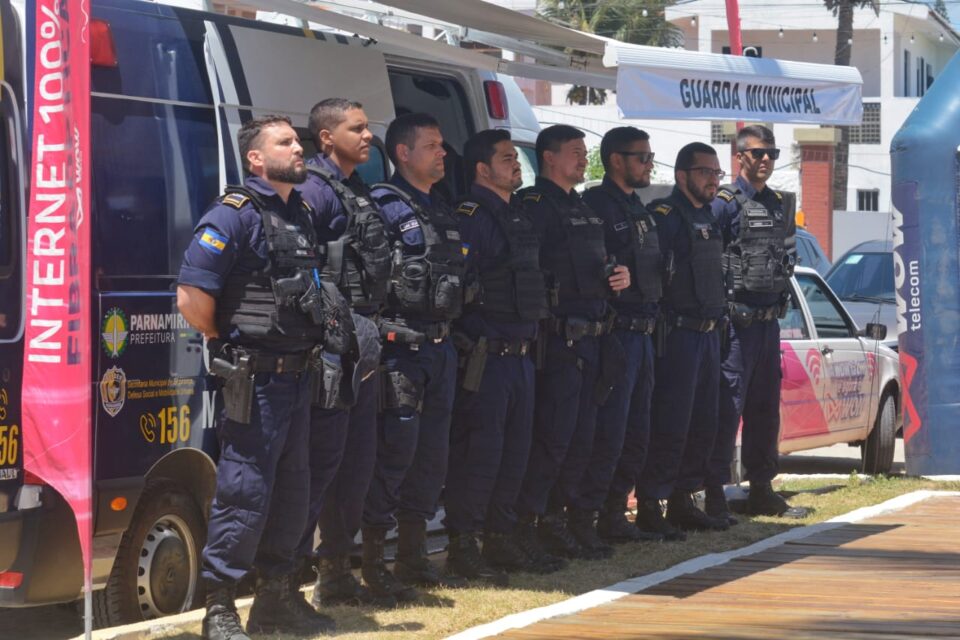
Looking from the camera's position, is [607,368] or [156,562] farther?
[607,368]

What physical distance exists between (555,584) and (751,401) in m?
2.83

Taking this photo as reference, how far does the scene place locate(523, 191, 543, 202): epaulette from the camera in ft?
26.8

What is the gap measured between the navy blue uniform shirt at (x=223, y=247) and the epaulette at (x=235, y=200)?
0.5 inches

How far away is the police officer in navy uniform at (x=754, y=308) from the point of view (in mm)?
9539

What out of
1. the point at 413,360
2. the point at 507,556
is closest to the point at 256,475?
the point at 413,360

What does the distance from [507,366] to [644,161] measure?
5.50 feet

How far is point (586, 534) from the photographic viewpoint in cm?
838

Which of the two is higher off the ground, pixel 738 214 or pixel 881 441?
pixel 738 214

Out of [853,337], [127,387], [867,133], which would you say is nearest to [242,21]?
[127,387]

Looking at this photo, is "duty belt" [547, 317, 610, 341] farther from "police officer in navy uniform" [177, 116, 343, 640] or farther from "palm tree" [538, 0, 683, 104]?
"palm tree" [538, 0, 683, 104]

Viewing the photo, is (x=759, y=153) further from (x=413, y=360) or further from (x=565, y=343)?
(x=413, y=360)

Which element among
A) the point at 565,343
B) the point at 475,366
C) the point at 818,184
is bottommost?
the point at 475,366

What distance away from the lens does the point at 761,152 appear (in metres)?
9.64

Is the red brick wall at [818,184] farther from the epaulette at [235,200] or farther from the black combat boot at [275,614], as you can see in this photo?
the epaulette at [235,200]
